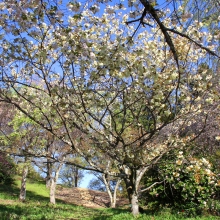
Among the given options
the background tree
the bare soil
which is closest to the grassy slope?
the bare soil

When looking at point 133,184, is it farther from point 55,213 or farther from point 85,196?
point 85,196

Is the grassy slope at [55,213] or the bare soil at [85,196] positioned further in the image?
the bare soil at [85,196]

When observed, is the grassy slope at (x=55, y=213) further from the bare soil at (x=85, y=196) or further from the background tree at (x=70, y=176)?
the background tree at (x=70, y=176)

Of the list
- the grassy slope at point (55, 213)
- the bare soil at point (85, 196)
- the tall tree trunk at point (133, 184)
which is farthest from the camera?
the bare soil at point (85, 196)

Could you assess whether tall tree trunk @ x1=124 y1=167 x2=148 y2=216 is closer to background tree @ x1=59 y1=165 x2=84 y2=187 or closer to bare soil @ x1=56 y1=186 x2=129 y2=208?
bare soil @ x1=56 y1=186 x2=129 y2=208

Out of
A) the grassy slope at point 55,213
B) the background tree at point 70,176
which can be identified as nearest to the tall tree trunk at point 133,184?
the grassy slope at point 55,213

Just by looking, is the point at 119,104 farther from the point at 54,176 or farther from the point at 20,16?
the point at 54,176

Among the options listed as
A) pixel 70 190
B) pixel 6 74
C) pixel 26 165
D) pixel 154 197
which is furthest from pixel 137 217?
pixel 70 190

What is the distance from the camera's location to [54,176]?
17.9 meters

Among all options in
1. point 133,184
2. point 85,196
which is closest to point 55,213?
point 133,184

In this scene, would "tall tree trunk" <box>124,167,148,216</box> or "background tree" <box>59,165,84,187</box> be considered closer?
"tall tree trunk" <box>124,167,148,216</box>

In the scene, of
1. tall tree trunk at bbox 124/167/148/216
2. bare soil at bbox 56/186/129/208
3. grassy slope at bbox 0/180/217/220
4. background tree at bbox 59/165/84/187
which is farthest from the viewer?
background tree at bbox 59/165/84/187

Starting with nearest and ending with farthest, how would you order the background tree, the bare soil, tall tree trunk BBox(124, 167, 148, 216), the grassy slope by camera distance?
tall tree trunk BBox(124, 167, 148, 216) → the grassy slope → the bare soil → the background tree

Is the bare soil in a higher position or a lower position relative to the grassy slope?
higher
